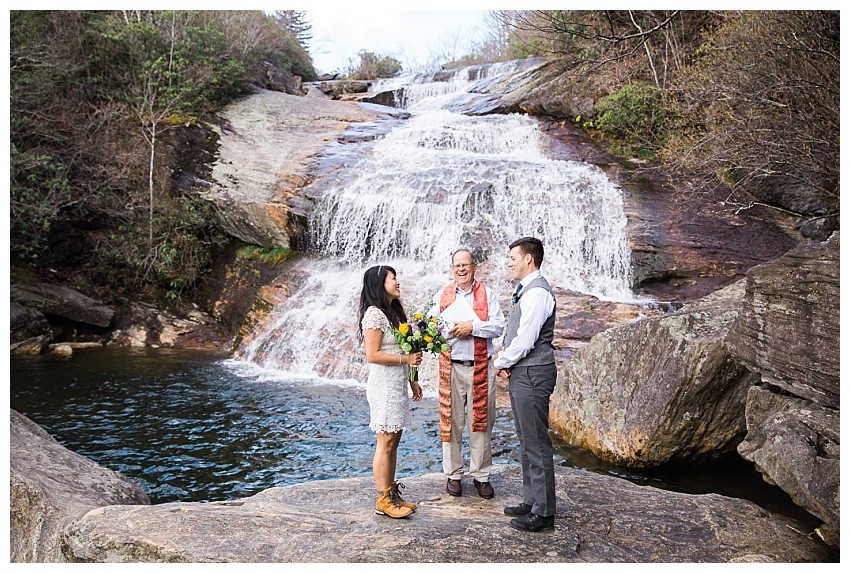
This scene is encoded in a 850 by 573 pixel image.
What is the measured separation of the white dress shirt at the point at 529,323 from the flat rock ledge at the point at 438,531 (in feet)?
3.43

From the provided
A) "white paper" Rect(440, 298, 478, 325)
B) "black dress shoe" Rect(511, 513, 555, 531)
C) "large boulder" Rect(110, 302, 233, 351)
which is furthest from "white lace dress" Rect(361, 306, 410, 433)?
"large boulder" Rect(110, 302, 233, 351)

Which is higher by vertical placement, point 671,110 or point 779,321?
point 671,110

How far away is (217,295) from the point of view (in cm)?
1428

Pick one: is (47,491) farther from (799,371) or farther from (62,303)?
(62,303)

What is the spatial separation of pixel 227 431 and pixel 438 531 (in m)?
4.66

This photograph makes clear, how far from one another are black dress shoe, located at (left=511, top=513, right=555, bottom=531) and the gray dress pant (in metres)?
0.03

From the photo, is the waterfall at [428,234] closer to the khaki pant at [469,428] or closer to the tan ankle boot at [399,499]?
the khaki pant at [469,428]

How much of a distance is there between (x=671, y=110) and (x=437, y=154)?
486 cm

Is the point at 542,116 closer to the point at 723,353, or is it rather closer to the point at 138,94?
the point at 138,94

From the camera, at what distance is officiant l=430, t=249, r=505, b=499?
15.1 feet

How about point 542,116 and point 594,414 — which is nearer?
point 594,414

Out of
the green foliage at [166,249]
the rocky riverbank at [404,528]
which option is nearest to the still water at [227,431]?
the rocky riverbank at [404,528]

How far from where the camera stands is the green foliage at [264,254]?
13.8 meters

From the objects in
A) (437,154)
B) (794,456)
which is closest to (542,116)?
(437,154)
